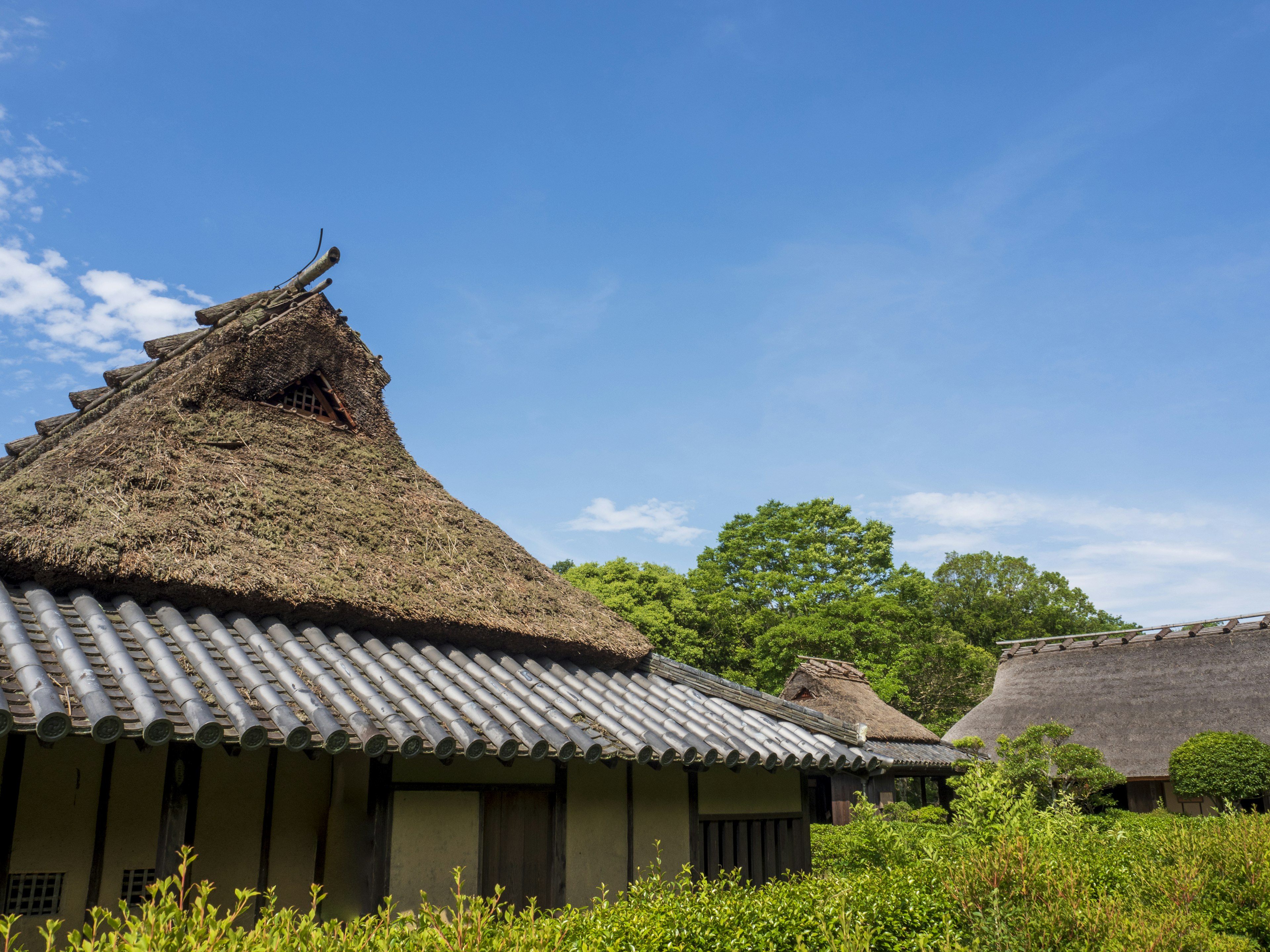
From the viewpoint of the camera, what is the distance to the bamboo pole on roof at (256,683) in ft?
15.8

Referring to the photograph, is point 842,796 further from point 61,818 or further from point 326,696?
point 61,818

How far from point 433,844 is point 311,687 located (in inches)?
64.6

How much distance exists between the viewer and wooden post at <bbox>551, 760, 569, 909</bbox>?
665 centimetres

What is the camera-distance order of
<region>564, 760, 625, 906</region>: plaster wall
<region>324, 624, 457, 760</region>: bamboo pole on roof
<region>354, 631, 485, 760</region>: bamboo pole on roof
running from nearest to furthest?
1. <region>324, 624, 457, 760</region>: bamboo pole on roof
2. <region>354, 631, 485, 760</region>: bamboo pole on roof
3. <region>564, 760, 625, 906</region>: plaster wall

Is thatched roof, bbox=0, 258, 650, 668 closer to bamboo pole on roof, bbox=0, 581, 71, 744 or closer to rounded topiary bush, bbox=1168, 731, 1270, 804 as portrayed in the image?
bamboo pole on roof, bbox=0, 581, 71, 744

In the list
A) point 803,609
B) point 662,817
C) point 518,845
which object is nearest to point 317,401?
point 518,845

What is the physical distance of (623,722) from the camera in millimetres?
6746

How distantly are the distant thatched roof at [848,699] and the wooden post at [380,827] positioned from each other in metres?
18.8

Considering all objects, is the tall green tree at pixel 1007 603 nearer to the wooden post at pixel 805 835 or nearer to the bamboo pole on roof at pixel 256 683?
the wooden post at pixel 805 835

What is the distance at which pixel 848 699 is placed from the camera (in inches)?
942

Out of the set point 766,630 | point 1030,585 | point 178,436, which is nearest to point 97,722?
point 178,436

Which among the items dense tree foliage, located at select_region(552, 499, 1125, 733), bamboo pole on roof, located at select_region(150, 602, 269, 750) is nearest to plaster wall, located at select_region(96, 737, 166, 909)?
bamboo pole on roof, located at select_region(150, 602, 269, 750)

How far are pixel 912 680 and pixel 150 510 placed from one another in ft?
104

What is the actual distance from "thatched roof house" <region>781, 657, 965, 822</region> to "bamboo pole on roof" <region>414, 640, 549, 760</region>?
16366 mm
